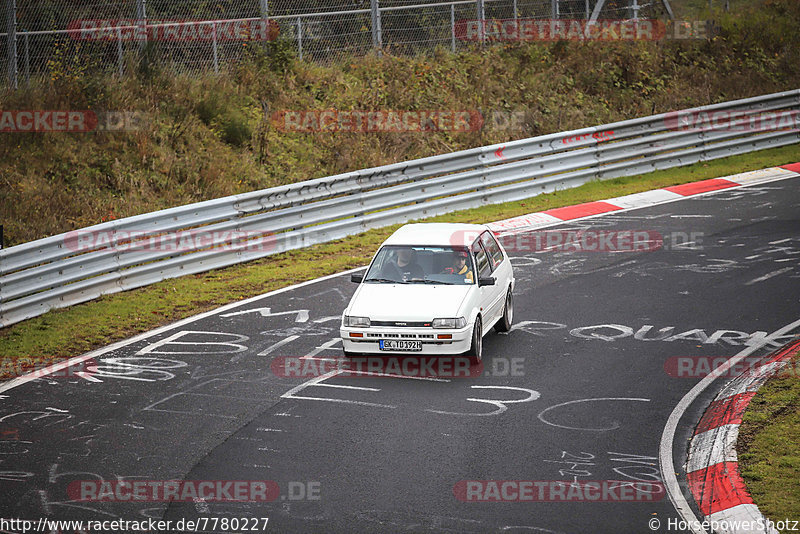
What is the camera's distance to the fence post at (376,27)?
2462 cm

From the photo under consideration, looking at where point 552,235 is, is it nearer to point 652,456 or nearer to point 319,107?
point 319,107

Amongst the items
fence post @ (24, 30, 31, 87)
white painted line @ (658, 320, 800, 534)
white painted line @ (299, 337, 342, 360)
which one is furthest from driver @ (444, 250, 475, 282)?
fence post @ (24, 30, 31, 87)

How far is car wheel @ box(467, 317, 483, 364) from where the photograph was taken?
11086 mm

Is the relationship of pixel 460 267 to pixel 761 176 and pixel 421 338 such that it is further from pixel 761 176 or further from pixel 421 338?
pixel 761 176

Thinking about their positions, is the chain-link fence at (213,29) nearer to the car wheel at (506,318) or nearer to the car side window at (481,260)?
the car side window at (481,260)

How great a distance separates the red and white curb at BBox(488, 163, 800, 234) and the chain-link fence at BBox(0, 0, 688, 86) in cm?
822

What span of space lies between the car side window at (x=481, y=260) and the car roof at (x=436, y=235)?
0.11 meters

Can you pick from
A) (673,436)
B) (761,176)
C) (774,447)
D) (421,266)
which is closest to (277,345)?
(421,266)

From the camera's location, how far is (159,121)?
67.5 feet

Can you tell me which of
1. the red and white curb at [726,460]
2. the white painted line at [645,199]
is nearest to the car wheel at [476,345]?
the red and white curb at [726,460]

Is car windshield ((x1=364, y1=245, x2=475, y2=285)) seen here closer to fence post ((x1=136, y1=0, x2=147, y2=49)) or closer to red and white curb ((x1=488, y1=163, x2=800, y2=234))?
red and white curb ((x1=488, y1=163, x2=800, y2=234))

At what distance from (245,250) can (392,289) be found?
5.90 meters

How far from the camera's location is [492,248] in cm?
1291

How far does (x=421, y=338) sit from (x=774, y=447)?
4046 millimetres
